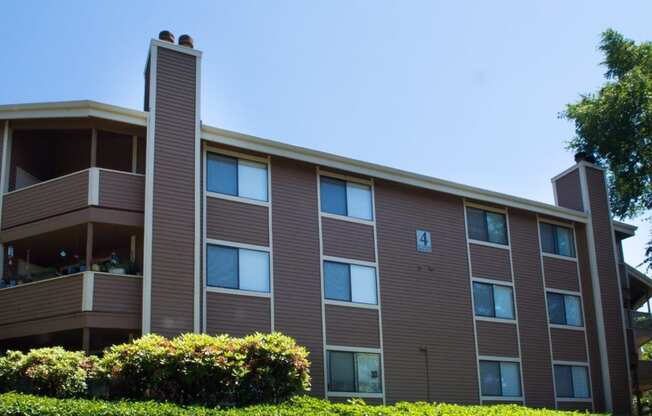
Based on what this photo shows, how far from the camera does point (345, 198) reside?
25.4 metres

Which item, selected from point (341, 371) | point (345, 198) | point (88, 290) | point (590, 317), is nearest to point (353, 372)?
point (341, 371)

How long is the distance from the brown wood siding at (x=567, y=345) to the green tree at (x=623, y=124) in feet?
20.7

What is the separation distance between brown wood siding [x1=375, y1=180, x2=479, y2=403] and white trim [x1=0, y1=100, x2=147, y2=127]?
821 cm

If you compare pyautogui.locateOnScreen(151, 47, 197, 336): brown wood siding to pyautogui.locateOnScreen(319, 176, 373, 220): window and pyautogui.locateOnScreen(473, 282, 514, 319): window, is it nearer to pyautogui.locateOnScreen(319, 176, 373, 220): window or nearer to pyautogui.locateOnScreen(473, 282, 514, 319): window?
pyautogui.locateOnScreen(319, 176, 373, 220): window

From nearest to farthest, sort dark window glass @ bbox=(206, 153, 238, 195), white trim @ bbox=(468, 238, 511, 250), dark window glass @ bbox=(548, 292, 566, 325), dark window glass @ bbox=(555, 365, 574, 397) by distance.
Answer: dark window glass @ bbox=(206, 153, 238, 195) → white trim @ bbox=(468, 238, 511, 250) → dark window glass @ bbox=(555, 365, 574, 397) → dark window glass @ bbox=(548, 292, 566, 325)

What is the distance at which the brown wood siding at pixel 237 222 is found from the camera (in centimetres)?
2230

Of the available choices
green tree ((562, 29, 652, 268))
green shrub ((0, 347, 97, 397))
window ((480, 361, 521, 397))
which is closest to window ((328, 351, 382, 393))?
window ((480, 361, 521, 397))

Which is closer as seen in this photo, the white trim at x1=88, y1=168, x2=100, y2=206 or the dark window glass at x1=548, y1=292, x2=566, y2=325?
the white trim at x1=88, y1=168, x2=100, y2=206

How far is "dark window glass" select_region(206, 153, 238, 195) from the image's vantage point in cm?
2272

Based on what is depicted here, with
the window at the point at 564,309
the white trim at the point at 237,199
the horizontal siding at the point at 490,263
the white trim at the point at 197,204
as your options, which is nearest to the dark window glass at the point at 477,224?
the horizontal siding at the point at 490,263

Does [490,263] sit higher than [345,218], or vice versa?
[345,218]

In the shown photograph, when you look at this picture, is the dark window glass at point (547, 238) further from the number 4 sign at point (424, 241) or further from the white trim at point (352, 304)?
the white trim at point (352, 304)

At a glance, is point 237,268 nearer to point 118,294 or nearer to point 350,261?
point 118,294

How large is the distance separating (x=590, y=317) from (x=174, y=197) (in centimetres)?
1659
